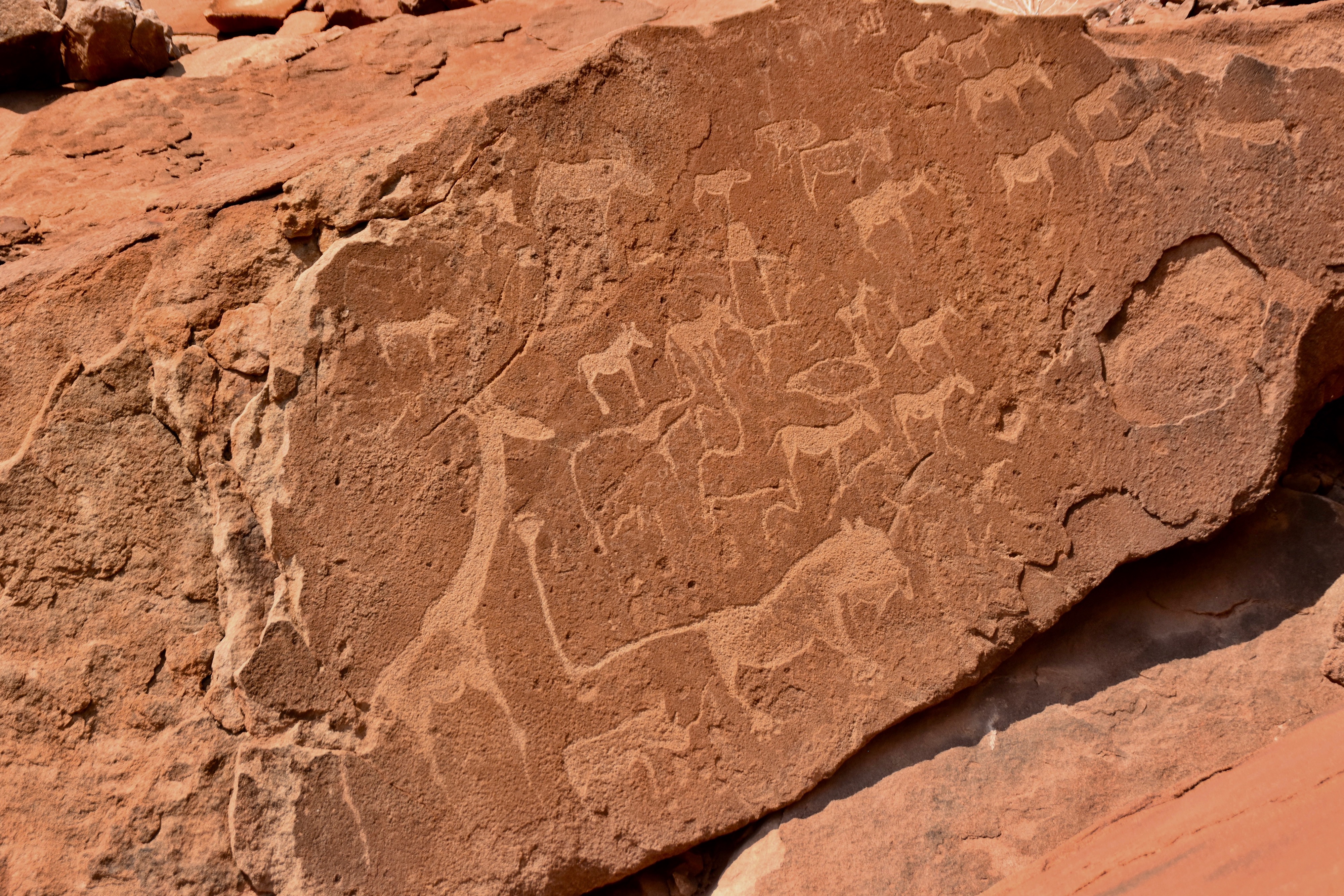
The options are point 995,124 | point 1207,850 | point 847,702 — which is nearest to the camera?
point 1207,850

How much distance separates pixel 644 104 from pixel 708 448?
0.65 metres

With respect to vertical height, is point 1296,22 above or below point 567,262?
above

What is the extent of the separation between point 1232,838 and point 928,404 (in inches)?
33.5

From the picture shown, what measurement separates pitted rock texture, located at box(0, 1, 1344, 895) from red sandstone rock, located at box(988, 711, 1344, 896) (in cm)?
36

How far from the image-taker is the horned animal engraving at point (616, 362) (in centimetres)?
196

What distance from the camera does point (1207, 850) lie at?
162cm

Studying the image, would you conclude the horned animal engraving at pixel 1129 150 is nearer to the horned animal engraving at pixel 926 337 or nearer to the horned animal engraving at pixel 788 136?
the horned animal engraving at pixel 926 337

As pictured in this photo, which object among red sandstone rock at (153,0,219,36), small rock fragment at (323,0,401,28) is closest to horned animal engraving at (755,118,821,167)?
small rock fragment at (323,0,401,28)

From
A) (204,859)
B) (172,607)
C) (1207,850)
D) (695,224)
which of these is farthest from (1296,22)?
(204,859)

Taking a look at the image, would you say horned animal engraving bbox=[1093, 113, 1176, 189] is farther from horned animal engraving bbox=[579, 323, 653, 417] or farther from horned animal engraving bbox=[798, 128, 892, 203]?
horned animal engraving bbox=[579, 323, 653, 417]

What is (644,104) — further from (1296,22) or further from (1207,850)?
(1207,850)

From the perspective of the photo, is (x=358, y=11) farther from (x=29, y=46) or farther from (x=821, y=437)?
(x=821, y=437)

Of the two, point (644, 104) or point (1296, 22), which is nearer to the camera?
point (644, 104)

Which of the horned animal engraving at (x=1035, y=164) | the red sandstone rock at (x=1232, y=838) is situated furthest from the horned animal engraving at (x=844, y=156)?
the red sandstone rock at (x=1232, y=838)
